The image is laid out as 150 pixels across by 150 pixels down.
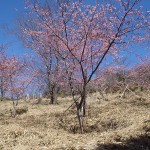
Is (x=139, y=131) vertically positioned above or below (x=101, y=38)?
below

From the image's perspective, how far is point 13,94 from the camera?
1795cm

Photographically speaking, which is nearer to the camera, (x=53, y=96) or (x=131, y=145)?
(x=131, y=145)

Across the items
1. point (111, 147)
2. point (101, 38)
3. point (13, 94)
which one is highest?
point (101, 38)

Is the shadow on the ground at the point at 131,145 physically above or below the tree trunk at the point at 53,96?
below

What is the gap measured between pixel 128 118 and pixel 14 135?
417 cm

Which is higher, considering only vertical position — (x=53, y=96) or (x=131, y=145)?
(x=53, y=96)

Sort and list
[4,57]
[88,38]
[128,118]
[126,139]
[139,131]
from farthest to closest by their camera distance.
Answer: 1. [4,57]
2. [128,118]
3. [88,38]
4. [139,131]
5. [126,139]

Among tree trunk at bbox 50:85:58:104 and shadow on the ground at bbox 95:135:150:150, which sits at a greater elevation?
tree trunk at bbox 50:85:58:104

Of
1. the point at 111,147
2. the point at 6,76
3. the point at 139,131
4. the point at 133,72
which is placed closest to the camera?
the point at 111,147

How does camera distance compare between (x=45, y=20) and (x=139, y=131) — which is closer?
(x=139, y=131)

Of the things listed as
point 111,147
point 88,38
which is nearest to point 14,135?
point 111,147

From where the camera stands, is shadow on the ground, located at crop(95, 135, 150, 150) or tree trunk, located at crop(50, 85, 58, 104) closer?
shadow on the ground, located at crop(95, 135, 150, 150)

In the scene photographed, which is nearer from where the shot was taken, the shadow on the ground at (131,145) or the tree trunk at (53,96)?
the shadow on the ground at (131,145)

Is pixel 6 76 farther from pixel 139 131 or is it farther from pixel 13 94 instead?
pixel 139 131
